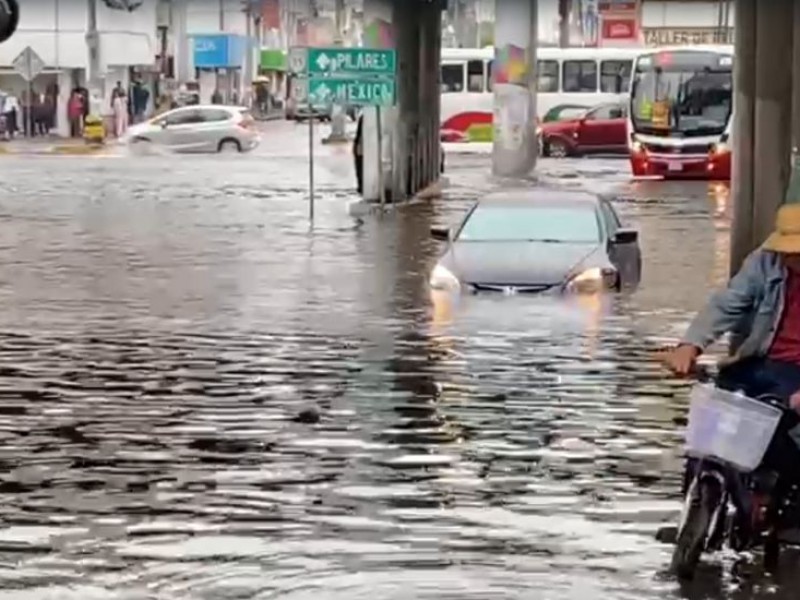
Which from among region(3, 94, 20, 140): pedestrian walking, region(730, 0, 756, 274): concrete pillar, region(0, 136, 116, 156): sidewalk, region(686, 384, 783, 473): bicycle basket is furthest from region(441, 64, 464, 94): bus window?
region(686, 384, 783, 473): bicycle basket

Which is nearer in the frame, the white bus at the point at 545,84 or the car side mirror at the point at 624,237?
the car side mirror at the point at 624,237

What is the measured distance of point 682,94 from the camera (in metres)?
50.6

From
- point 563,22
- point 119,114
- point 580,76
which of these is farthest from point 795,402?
point 563,22

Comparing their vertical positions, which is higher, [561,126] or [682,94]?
[682,94]

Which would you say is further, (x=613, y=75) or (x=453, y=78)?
(x=613, y=75)

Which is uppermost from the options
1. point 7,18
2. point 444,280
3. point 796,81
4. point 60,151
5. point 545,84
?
point 7,18

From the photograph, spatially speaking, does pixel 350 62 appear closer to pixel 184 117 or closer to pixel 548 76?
pixel 184 117

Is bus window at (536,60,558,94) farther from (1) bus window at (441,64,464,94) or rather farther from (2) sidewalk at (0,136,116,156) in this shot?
(2) sidewalk at (0,136,116,156)

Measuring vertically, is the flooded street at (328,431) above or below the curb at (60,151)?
above

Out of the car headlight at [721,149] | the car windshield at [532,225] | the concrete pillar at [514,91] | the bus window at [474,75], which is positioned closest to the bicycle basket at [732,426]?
the car windshield at [532,225]

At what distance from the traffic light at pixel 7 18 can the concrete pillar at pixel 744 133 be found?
1012 cm

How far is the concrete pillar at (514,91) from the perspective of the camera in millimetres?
47812

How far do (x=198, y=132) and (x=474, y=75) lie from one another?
8802mm

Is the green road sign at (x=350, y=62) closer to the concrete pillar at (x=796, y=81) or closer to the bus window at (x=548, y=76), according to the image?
the concrete pillar at (x=796, y=81)
